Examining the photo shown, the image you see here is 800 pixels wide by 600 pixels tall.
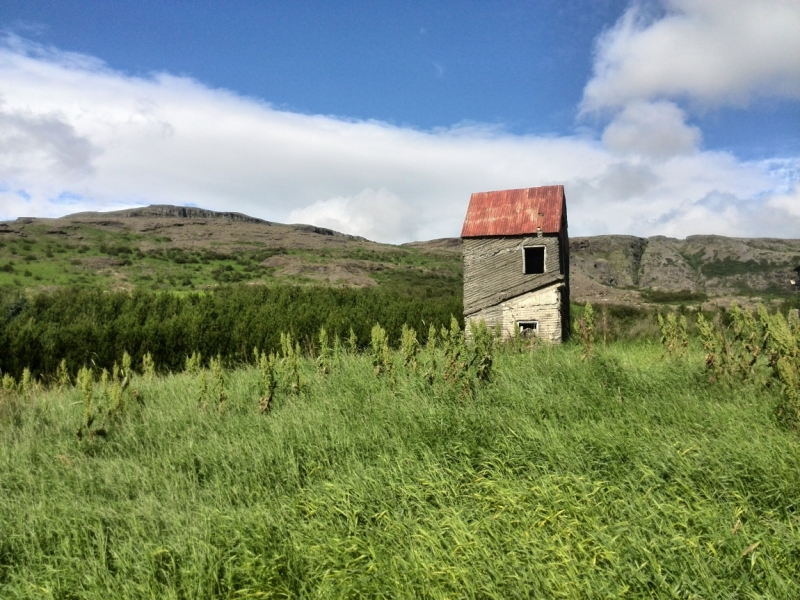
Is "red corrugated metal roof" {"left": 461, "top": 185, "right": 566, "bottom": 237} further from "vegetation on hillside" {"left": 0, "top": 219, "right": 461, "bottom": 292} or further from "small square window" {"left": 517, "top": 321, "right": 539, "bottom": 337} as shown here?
"vegetation on hillside" {"left": 0, "top": 219, "right": 461, "bottom": 292}

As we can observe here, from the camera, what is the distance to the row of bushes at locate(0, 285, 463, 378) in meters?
15.0

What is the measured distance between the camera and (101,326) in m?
16.4

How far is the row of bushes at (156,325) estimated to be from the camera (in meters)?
15.0

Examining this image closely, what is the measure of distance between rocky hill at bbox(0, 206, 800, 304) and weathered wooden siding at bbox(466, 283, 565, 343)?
516 inches

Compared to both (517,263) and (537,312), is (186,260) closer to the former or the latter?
(517,263)

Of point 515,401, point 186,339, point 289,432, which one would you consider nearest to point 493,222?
point 186,339

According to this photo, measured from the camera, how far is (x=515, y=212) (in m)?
18.4

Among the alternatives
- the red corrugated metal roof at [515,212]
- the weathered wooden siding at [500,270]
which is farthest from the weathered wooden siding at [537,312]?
the red corrugated metal roof at [515,212]

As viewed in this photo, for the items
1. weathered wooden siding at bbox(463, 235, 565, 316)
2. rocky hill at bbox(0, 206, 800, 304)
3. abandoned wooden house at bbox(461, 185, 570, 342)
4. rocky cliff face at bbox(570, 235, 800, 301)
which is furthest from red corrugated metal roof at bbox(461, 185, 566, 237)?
rocky cliff face at bbox(570, 235, 800, 301)

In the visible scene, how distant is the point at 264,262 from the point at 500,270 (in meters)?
56.0

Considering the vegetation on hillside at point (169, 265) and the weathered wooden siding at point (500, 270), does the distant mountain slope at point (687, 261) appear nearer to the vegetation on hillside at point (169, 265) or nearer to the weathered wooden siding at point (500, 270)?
the vegetation on hillside at point (169, 265)

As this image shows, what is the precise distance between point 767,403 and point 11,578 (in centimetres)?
748

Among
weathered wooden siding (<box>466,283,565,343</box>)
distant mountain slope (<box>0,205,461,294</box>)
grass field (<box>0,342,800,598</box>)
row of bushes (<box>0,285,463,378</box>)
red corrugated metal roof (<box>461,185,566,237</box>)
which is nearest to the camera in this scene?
grass field (<box>0,342,800,598</box>)

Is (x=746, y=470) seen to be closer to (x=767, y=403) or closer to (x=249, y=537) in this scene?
(x=767, y=403)
